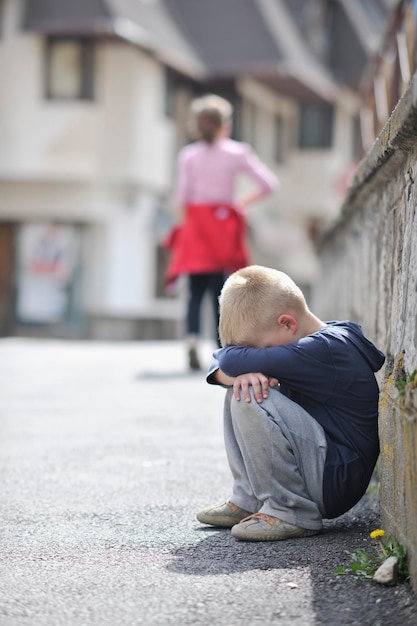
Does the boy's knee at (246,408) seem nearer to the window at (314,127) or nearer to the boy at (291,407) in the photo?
the boy at (291,407)

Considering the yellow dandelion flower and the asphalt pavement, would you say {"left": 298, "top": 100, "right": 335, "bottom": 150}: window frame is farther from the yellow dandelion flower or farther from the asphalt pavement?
the yellow dandelion flower

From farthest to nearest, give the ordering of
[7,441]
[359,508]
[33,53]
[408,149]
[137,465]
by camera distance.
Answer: [33,53]
[7,441]
[137,465]
[359,508]
[408,149]

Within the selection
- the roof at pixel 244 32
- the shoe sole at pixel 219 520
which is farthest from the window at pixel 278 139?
the shoe sole at pixel 219 520

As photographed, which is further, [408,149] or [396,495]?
[408,149]

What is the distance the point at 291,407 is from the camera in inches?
144

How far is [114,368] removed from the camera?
1069cm

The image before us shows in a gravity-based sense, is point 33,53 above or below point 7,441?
above

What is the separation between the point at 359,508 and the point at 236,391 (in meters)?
0.79

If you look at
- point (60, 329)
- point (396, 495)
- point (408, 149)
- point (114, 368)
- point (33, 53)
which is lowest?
point (60, 329)

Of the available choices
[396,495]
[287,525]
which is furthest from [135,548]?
[396,495]

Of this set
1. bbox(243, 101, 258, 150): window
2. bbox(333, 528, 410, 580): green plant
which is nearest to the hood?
bbox(333, 528, 410, 580): green plant

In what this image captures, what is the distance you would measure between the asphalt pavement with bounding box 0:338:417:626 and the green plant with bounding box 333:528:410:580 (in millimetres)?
37

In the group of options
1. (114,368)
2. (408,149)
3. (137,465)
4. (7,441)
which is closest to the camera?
(408,149)

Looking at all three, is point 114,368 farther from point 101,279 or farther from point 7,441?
point 101,279
